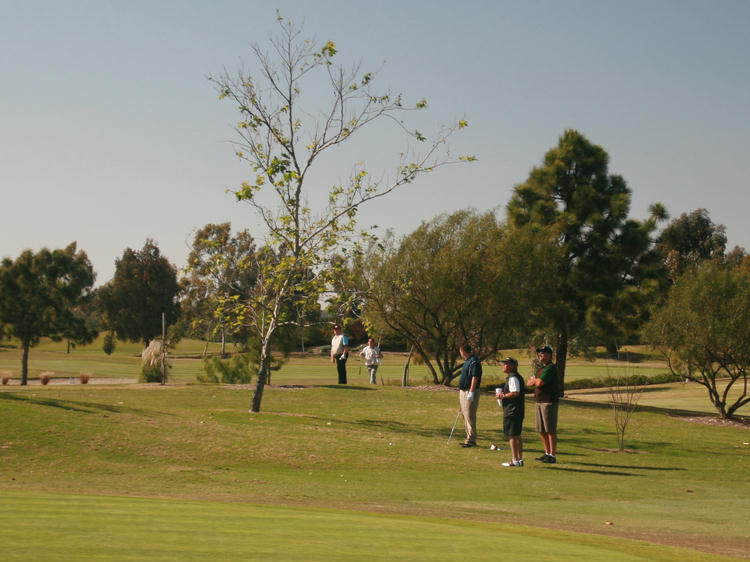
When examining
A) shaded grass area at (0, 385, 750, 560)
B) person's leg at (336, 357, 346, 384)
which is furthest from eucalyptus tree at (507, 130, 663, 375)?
shaded grass area at (0, 385, 750, 560)

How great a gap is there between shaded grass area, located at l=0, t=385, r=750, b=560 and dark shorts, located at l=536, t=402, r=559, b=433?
88 centimetres

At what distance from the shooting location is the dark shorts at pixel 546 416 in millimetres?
17094

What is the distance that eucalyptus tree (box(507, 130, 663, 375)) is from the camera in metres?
40.7

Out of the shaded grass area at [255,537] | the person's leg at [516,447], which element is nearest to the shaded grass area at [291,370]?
the person's leg at [516,447]

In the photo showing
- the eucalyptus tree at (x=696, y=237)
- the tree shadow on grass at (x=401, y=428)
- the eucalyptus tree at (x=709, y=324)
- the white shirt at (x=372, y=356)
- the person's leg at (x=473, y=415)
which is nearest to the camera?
the person's leg at (x=473, y=415)

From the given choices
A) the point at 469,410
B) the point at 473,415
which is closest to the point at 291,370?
the point at 473,415

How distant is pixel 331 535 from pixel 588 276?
35.1 m

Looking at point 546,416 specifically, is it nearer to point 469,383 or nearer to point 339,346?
point 469,383

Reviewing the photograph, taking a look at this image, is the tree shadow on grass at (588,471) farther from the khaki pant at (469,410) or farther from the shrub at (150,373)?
the shrub at (150,373)

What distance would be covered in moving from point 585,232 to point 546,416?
26.1 meters

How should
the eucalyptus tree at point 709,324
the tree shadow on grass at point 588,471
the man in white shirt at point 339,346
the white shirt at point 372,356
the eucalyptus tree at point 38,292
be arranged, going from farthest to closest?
the eucalyptus tree at point 38,292, the white shirt at point 372,356, the man in white shirt at point 339,346, the eucalyptus tree at point 709,324, the tree shadow on grass at point 588,471

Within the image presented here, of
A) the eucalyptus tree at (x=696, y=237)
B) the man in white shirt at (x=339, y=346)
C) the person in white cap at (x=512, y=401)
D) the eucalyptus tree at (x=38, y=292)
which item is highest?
the eucalyptus tree at (x=696, y=237)

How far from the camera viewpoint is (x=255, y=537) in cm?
723

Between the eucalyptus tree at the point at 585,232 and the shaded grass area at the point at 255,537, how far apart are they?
31281 mm
